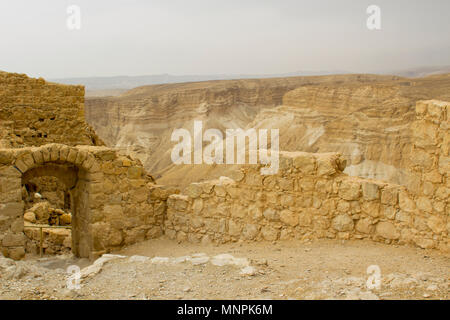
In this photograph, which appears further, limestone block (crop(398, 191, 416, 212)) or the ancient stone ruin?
limestone block (crop(398, 191, 416, 212))

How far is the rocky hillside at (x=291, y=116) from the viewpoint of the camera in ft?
108

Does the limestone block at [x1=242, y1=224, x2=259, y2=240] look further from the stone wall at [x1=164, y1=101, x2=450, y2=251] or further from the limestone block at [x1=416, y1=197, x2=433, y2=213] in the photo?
the limestone block at [x1=416, y1=197, x2=433, y2=213]

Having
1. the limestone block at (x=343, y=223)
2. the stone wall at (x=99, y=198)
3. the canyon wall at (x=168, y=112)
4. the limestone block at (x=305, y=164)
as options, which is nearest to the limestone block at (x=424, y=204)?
the limestone block at (x=343, y=223)

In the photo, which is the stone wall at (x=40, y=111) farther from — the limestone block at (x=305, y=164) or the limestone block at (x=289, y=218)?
the limestone block at (x=305, y=164)

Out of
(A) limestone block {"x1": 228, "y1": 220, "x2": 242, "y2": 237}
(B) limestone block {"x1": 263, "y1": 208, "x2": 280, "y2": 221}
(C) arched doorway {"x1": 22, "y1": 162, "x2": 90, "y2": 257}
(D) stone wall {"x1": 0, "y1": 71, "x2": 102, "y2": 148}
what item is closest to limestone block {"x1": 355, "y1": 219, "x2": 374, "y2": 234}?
(B) limestone block {"x1": 263, "y1": 208, "x2": 280, "y2": 221}

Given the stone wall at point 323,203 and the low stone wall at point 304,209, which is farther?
the low stone wall at point 304,209

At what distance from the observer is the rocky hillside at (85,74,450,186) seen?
32969 mm

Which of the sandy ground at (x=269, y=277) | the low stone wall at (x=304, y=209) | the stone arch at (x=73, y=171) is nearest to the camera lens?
the sandy ground at (x=269, y=277)

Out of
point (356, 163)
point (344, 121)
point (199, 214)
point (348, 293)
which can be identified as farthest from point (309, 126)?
point (348, 293)

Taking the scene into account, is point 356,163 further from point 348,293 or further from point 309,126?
point 348,293

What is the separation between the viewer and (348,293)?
413 centimetres

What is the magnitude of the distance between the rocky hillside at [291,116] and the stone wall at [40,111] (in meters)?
23.1

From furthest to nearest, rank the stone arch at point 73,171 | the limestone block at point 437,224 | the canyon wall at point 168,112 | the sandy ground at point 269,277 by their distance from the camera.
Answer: the canyon wall at point 168,112
the stone arch at point 73,171
the limestone block at point 437,224
the sandy ground at point 269,277

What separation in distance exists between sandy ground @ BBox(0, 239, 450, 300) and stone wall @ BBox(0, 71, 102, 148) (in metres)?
5.81
